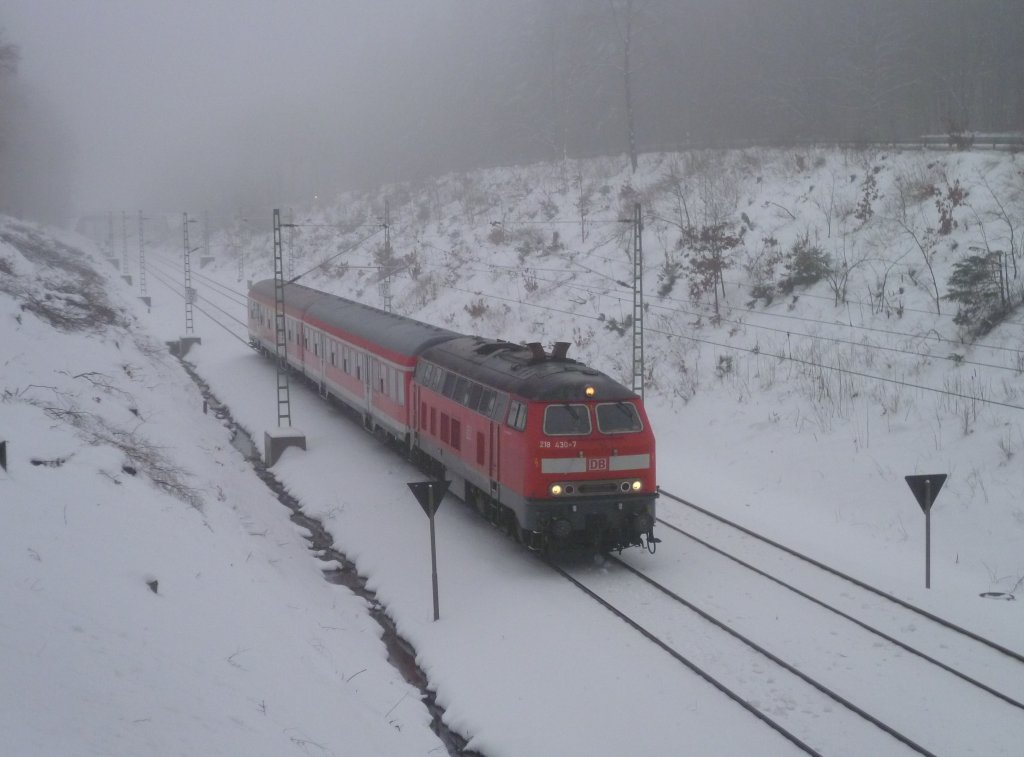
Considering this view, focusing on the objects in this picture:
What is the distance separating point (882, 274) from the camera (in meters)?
25.4

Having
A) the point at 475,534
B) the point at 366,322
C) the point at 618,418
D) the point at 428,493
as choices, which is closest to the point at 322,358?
the point at 366,322

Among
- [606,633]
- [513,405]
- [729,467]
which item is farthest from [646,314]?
[606,633]

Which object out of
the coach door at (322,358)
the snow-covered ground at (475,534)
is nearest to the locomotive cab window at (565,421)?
the snow-covered ground at (475,534)

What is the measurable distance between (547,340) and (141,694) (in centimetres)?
2658

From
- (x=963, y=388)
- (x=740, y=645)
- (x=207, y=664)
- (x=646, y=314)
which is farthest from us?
(x=646, y=314)

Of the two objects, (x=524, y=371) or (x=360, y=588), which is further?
(x=524, y=371)

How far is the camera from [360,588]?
1512 centimetres

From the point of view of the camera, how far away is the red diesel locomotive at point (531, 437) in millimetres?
14305

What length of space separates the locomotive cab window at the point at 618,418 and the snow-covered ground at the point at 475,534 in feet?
7.61

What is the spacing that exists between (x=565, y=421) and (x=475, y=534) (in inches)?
149

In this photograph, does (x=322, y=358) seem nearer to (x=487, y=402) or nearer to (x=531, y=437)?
(x=487, y=402)

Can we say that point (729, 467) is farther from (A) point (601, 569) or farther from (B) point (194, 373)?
(B) point (194, 373)

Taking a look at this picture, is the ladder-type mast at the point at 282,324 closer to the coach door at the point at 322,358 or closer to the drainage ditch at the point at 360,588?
the coach door at the point at 322,358

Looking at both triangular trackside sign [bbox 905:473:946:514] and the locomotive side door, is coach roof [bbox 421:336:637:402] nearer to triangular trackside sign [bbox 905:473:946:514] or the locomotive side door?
the locomotive side door
